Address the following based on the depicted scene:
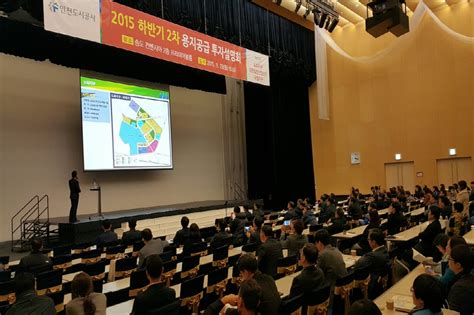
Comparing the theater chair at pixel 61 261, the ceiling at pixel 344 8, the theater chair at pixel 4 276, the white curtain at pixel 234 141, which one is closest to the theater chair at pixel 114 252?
the theater chair at pixel 61 261

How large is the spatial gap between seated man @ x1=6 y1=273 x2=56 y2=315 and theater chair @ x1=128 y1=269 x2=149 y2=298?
40.4 inches

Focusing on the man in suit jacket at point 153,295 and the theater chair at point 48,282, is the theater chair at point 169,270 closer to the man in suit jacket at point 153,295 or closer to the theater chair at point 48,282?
the theater chair at point 48,282

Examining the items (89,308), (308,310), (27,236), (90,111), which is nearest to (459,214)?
(308,310)

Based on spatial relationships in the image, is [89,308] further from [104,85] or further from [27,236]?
[104,85]

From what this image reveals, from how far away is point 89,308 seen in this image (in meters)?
2.99

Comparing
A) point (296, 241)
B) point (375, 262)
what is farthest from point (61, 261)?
point (375, 262)

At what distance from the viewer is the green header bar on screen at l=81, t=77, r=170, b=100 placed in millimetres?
11797

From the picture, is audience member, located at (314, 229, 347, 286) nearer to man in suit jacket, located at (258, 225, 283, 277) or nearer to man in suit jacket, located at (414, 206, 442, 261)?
man in suit jacket, located at (258, 225, 283, 277)

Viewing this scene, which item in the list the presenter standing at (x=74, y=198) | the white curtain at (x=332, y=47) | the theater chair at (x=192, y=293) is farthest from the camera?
the white curtain at (x=332, y=47)

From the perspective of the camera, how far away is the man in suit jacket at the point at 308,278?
3.65 m

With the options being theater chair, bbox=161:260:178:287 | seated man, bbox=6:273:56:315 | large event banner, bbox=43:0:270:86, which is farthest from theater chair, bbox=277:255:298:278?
large event banner, bbox=43:0:270:86

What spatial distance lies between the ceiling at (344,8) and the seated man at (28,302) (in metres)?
12.2

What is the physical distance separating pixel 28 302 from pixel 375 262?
3.09 m

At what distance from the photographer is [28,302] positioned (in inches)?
128
